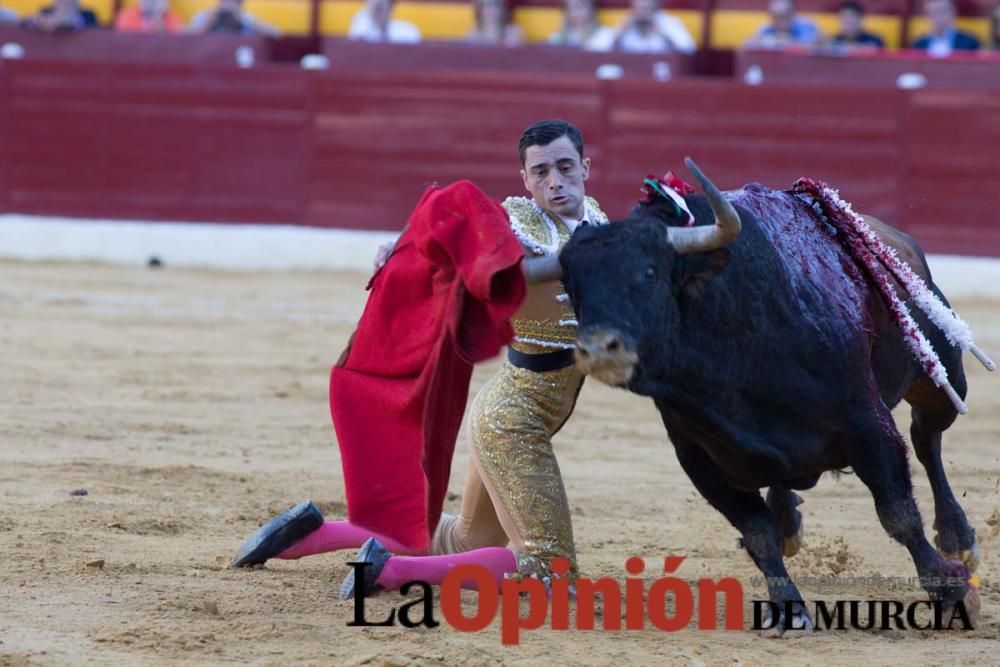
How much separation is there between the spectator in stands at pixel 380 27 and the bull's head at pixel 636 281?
23.0 feet

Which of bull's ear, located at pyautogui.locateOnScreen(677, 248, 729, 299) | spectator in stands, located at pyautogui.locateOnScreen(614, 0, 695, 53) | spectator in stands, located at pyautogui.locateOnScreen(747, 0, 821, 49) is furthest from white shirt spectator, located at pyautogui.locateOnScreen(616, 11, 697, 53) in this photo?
bull's ear, located at pyautogui.locateOnScreen(677, 248, 729, 299)

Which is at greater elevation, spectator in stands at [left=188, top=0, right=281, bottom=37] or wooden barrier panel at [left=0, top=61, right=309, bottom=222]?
spectator in stands at [left=188, top=0, right=281, bottom=37]

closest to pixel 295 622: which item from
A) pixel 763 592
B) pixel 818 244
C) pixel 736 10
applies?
pixel 763 592

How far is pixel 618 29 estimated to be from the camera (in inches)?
384

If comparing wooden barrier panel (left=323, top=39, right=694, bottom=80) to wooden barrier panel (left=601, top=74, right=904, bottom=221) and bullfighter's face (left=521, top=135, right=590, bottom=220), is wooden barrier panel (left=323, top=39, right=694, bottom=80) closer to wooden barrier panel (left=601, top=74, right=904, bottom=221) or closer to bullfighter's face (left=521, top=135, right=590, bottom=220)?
wooden barrier panel (left=601, top=74, right=904, bottom=221)

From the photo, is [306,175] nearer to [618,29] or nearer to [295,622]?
[618,29]

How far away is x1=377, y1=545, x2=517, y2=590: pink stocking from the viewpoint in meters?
3.43

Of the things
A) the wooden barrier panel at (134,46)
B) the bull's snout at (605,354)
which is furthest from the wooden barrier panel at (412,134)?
the bull's snout at (605,354)

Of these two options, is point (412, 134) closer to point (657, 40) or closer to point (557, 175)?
point (657, 40)

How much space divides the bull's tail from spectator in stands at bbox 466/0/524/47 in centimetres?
634

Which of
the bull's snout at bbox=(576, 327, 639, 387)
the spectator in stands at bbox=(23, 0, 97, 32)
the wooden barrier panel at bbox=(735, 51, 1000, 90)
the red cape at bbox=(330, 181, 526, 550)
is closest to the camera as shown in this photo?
the bull's snout at bbox=(576, 327, 639, 387)

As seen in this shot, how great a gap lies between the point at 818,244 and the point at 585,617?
91 cm

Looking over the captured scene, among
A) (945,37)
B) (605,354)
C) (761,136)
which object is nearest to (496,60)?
(761,136)

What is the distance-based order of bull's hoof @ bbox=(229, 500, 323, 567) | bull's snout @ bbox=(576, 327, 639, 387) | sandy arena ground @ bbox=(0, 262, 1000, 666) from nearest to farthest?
bull's snout @ bbox=(576, 327, 639, 387)
sandy arena ground @ bbox=(0, 262, 1000, 666)
bull's hoof @ bbox=(229, 500, 323, 567)
